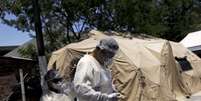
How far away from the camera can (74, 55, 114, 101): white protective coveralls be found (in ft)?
19.5

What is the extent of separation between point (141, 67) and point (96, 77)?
13.1 metres

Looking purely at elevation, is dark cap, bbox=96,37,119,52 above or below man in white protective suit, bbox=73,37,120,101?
above

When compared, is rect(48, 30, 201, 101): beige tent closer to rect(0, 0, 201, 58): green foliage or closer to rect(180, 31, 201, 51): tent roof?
rect(0, 0, 201, 58): green foliage

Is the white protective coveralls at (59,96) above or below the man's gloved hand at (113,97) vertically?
below

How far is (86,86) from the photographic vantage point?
595 cm

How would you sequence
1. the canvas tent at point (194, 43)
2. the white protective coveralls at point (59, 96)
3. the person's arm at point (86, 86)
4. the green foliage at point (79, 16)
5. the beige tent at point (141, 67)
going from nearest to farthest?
the person's arm at point (86, 86) < the white protective coveralls at point (59, 96) < the beige tent at point (141, 67) < the green foliage at point (79, 16) < the canvas tent at point (194, 43)

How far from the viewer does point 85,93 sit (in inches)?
234

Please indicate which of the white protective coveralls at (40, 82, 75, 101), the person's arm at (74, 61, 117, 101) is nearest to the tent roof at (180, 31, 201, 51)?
the white protective coveralls at (40, 82, 75, 101)

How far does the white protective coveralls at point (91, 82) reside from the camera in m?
5.95

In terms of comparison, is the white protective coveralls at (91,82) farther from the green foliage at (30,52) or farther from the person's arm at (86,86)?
the green foliage at (30,52)

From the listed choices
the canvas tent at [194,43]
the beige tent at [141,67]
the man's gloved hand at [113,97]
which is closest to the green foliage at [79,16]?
the beige tent at [141,67]

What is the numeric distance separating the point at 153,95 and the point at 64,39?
6679mm

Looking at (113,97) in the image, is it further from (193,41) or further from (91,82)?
(193,41)

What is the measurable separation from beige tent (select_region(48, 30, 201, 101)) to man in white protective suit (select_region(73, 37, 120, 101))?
1188 centimetres
